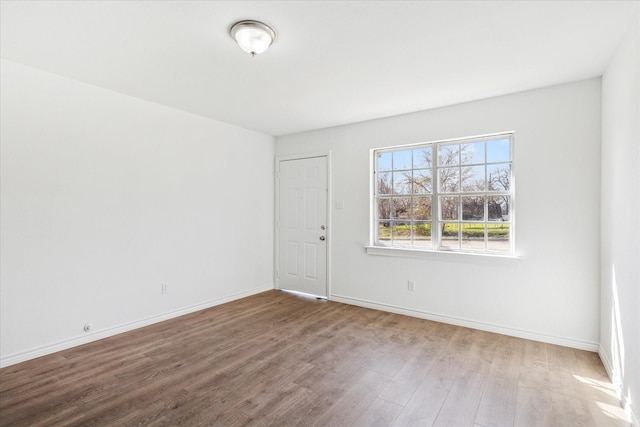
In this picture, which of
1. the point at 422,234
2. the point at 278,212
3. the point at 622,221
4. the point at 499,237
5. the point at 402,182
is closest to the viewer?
the point at 622,221

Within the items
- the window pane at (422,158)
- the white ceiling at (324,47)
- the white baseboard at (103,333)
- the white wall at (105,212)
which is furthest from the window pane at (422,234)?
the white baseboard at (103,333)

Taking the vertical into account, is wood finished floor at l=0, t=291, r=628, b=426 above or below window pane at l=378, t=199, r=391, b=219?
below

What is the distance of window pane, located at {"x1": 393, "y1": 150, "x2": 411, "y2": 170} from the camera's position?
4086mm

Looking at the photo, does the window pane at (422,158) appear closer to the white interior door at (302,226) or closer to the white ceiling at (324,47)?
the white ceiling at (324,47)

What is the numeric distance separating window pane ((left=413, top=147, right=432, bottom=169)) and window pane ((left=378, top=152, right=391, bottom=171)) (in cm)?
35

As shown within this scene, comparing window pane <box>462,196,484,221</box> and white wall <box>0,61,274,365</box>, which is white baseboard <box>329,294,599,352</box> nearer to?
window pane <box>462,196,484,221</box>

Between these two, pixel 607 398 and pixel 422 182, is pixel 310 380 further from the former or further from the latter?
pixel 422 182

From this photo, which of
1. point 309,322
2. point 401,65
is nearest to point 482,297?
point 309,322

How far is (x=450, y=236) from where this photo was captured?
376 cm

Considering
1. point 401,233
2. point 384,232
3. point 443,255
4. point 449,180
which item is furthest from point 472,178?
point 384,232

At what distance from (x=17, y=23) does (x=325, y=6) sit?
204 cm


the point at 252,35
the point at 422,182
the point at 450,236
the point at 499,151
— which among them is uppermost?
the point at 252,35

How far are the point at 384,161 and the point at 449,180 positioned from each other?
89 cm

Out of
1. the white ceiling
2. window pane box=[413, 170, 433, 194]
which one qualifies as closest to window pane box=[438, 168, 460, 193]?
window pane box=[413, 170, 433, 194]
